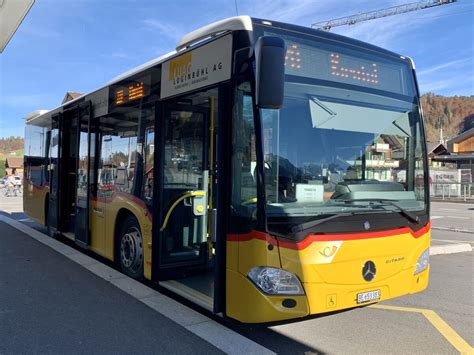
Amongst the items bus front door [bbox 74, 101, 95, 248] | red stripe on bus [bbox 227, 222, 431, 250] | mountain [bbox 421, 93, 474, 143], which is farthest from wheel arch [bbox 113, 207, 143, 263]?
mountain [bbox 421, 93, 474, 143]

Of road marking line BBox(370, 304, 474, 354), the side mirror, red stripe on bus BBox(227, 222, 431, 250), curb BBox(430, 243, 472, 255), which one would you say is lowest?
A: road marking line BBox(370, 304, 474, 354)

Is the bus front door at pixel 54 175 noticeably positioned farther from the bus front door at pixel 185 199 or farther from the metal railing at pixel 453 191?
the metal railing at pixel 453 191

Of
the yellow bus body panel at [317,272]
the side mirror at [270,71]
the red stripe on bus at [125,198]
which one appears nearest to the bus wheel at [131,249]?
the red stripe on bus at [125,198]

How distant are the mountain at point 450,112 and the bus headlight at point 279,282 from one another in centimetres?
12850

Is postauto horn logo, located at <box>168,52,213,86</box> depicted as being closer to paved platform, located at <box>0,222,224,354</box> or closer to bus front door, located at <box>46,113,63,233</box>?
paved platform, located at <box>0,222,224,354</box>

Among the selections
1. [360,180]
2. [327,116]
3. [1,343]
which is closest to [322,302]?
[360,180]

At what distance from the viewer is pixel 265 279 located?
12.6ft

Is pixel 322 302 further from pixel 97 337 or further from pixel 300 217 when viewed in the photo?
pixel 97 337

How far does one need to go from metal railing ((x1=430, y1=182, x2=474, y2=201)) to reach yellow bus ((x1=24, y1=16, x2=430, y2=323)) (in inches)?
1126

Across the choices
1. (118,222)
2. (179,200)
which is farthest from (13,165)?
(179,200)

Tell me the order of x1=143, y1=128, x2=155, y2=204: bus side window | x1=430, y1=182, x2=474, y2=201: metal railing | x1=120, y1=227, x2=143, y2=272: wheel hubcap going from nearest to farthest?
x1=143, y1=128, x2=155, y2=204: bus side window → x1=120, y1=227, x2=143, y2=272: wheel hubcap → x1=430, y1=182, x2=474, y2=201: metal railing

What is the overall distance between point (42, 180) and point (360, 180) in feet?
28.4

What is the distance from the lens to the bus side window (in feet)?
18.6

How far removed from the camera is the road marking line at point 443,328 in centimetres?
432
